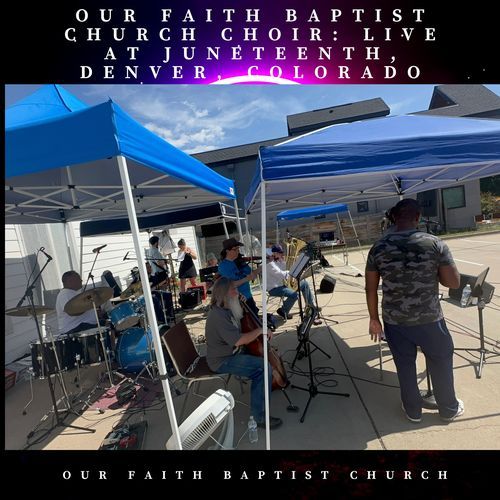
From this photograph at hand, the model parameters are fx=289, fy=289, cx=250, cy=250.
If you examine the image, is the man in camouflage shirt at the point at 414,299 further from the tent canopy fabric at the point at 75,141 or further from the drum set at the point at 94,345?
the drum set at the point at 94,345

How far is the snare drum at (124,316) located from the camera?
4.13 meters

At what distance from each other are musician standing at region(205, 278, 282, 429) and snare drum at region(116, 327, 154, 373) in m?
1.62

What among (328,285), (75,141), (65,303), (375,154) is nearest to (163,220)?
(65,303)

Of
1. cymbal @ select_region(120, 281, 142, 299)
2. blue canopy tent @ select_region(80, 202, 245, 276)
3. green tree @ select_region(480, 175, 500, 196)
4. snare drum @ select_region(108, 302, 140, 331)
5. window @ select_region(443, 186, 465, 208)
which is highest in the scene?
green tree @ select_region(480, 175, 500, 196)

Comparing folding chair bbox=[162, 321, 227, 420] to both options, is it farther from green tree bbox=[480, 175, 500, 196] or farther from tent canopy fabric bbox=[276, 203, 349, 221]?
green tree bbox=[480, 175, 500, 196]

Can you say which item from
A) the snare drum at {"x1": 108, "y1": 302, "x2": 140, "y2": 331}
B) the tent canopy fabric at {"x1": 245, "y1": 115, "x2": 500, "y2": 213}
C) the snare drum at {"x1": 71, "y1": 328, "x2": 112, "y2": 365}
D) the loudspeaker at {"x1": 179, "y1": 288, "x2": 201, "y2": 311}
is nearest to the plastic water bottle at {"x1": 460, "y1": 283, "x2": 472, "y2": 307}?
the tent canopy fabric at {"x1": 245, "y1": 115, "x2": 500, "y2": 213}

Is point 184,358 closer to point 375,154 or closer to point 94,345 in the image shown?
point 94,345

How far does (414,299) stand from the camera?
252 cm

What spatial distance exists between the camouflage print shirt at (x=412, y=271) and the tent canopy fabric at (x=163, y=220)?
4889 mm

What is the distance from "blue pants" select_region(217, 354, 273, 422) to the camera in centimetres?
287

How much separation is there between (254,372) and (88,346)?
2276 millimetres

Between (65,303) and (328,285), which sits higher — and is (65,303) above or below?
above
